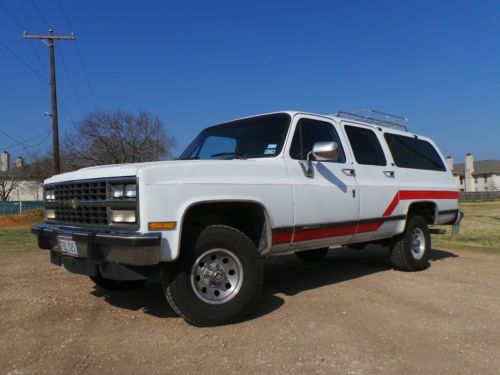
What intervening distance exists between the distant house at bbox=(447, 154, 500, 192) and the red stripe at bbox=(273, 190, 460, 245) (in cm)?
6947

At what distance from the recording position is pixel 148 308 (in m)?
4.57

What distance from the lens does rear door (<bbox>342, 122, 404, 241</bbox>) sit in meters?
5.54

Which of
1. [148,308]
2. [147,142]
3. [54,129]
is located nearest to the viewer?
[148,308]

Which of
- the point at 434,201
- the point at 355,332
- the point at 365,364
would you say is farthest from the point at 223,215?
the point at 434,201

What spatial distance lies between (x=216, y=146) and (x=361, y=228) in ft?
6.75

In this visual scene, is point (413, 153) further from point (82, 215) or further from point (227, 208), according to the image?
point (82, 215)

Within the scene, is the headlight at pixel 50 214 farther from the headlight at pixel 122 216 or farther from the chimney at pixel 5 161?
the chimney at pixel 5 161

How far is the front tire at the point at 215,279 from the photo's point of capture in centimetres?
376

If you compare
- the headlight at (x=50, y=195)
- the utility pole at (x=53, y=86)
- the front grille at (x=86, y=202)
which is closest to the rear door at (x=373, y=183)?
the front grille at (x=86, y=202)

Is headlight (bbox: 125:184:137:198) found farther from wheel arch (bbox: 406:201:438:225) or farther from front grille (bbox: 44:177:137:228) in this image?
wheel arch (bbox: 406:201:438:225)

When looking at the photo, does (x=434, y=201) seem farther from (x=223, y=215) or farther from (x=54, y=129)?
(x=54, y=129)

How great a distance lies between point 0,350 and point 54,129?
20893 mm

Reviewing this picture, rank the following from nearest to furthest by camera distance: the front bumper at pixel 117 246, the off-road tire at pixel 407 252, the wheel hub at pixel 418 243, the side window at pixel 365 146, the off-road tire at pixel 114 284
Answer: the front bumper at pixel 117 246
the off-road tire at pixel 114 284
the side window at pixel 365 146
the off-road tire at pixel 407 252
the wheel hub at pixel 418 243

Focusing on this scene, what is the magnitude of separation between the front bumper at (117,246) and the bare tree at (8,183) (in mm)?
65136
